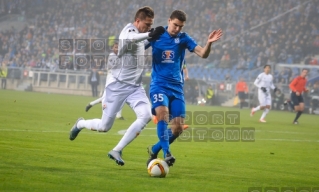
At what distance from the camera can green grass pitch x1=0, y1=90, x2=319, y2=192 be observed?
762cm

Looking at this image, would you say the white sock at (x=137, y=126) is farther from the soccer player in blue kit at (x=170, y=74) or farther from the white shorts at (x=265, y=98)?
the white shorts at (x=265, y=98)

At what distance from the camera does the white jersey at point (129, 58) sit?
355 inches

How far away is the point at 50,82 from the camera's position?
43438mm

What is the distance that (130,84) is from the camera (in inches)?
372

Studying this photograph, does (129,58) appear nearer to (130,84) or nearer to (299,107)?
(130,84)

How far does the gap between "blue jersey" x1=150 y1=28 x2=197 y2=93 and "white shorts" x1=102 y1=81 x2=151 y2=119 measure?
0.27m

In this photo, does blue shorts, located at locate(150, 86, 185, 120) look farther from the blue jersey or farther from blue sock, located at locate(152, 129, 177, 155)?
blue sock, located at locate(152, 129, 177, 155)

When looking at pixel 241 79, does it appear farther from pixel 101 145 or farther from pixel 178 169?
pixel 178 169

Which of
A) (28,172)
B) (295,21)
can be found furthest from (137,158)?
(295,21)

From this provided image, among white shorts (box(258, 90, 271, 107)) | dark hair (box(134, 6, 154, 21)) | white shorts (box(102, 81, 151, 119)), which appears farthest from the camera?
white shorts (box(258, 90, 271, 107))

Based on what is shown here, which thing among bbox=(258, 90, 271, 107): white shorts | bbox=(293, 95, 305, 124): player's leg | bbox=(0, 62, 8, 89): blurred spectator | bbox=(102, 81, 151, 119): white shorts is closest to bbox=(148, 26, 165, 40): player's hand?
bbox=(102, 81, 151, 119): white shorts

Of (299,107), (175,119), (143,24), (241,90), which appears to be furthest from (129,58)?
(241,90)

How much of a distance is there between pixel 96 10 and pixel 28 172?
4232 centimetres

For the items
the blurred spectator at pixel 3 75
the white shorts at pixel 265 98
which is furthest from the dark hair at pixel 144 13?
the blurred spectator at pixel 3 75
